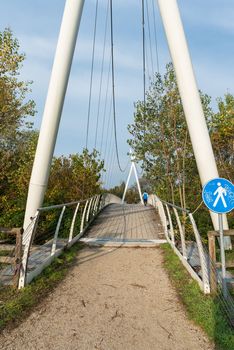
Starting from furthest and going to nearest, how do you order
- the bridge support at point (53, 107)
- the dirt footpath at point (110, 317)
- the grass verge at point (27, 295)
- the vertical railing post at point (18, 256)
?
1. the bridge support at point (53, 107)
2. the vertical railing post at point (18, 256)
3. the grass verge at point (27, 295)
4. the dirt footpath at point (110, 317)

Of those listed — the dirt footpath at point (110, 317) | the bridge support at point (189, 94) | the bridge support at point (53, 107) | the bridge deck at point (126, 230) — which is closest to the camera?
the dirt footpath at point (110, 317)

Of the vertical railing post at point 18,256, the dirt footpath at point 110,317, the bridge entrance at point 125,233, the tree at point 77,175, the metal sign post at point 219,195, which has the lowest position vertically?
the dirt footpath at point 110,317

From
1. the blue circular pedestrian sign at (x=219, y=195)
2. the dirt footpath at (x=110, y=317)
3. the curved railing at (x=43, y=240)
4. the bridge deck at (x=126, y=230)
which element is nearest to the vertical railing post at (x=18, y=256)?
the curved railing at (x=43, y=240)

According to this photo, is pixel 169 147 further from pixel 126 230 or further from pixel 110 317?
pixel 110 317

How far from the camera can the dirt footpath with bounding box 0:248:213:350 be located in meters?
3.98

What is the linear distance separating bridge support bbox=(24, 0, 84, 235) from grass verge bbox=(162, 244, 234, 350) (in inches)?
185

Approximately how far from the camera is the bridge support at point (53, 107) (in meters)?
10.1

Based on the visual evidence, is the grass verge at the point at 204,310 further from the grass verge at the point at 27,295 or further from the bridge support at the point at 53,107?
the bridge support at the point at 53,107

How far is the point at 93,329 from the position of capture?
14.2ft

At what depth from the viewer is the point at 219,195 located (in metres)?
5.80

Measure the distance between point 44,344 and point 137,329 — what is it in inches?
43.4

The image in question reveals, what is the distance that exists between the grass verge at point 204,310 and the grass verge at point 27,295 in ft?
6.74

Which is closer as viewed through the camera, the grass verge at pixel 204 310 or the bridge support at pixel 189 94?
the grass verge at pixel 204 310

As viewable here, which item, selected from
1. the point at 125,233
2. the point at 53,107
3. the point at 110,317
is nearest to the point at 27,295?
the point at 110,317
